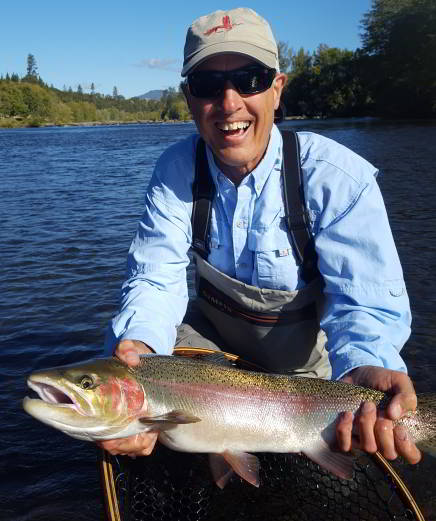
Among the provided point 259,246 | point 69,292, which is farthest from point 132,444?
point 69,292

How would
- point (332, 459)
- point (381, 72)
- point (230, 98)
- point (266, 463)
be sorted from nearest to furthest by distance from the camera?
point (332, 459), point (230, 98), point (266, 463), point (381, 72)

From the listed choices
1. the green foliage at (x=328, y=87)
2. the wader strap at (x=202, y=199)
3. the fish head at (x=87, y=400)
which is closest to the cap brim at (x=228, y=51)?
the wader strap at (x=202, y=199)

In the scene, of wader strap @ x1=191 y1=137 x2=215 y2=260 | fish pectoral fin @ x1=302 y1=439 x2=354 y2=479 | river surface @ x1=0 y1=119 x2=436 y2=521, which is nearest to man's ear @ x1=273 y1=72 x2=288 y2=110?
→ wader strap @ x1=191 y1=137 x2=215 y2=260

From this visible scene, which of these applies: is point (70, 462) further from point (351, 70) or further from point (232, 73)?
point (351, 70)

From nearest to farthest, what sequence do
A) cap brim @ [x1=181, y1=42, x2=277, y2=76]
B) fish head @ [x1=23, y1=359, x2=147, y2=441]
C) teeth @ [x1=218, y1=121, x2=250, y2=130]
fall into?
fish head @ [x1=23, y1=359, x2=147, y2=441]
cap brim @ [x1=181, y1=42, x2=277, y2=76]
teeth @ [x1=218, y1=121, x2=250, y2=130]

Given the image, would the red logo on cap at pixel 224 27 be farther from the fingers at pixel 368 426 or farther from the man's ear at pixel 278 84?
the fingers at pixel 368 426

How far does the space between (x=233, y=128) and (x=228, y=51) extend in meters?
0.38

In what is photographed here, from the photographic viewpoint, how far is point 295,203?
289 cm

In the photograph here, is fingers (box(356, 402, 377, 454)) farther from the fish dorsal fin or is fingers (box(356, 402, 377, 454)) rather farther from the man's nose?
the man's nose

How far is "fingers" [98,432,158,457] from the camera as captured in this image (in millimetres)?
2381

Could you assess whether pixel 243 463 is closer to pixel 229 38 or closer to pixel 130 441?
pixel 130 441

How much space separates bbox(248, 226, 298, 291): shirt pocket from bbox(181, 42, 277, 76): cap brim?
882 mm

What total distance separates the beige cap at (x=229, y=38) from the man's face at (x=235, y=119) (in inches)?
2.6

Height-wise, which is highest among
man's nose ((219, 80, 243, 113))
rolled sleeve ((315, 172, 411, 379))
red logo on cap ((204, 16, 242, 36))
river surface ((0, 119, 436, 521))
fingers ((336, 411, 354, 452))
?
red logo on cap ((204, 16, 242, 36))
